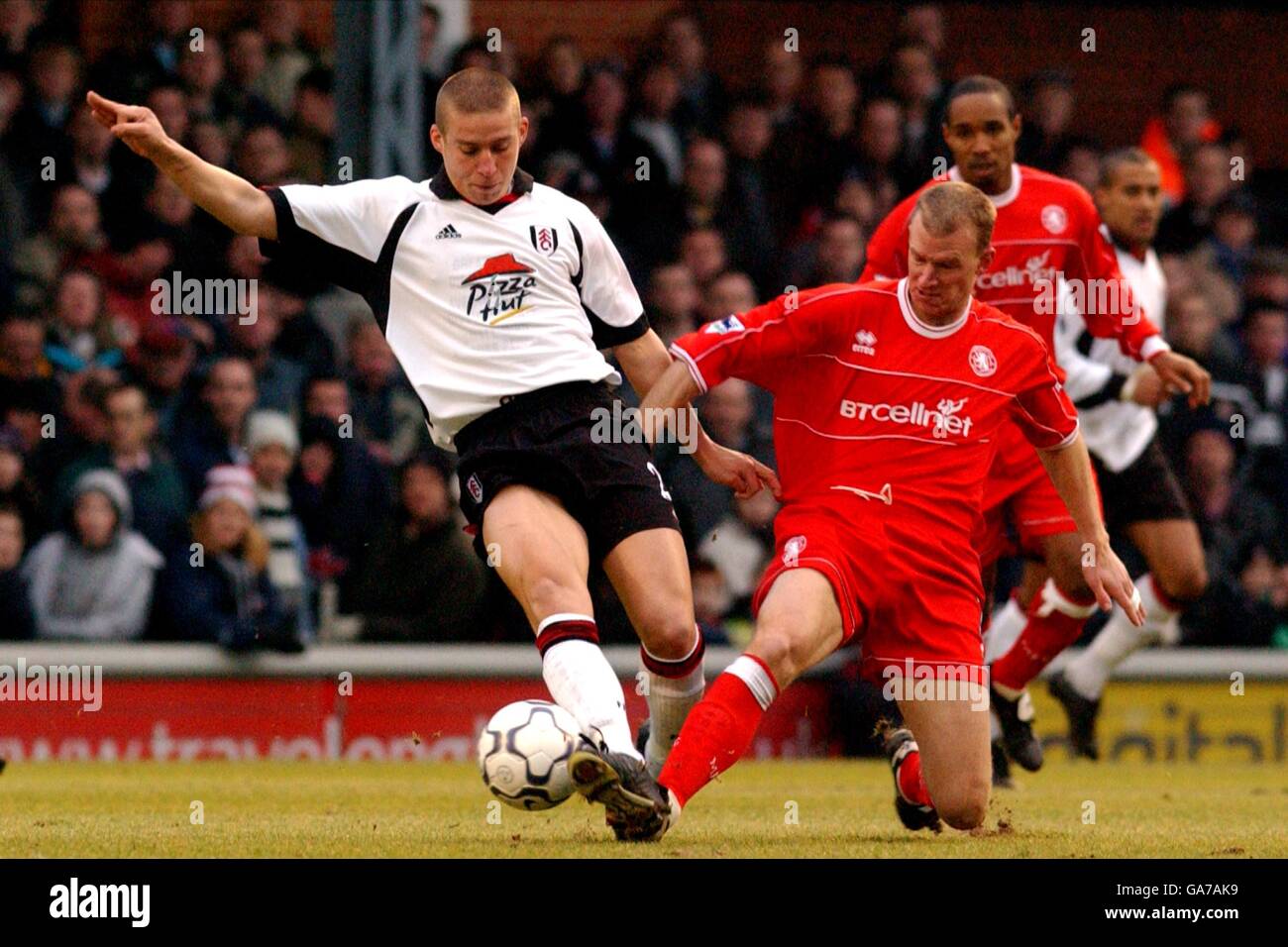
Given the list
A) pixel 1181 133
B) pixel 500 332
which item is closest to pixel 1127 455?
pixel 500 332

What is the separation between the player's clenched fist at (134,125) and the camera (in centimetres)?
676

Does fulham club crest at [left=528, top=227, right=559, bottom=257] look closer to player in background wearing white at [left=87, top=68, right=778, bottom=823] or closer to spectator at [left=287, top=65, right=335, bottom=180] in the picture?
player in background wearing white at [left=87, top=68, right=778, bottom=823]

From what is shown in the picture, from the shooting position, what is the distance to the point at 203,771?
10.6m

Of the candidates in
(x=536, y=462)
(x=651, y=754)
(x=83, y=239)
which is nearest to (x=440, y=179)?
(x=536, y=462)

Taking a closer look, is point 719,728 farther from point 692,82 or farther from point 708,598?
point 692,82

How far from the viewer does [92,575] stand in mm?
11844

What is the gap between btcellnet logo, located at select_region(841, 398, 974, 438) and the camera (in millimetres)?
7234

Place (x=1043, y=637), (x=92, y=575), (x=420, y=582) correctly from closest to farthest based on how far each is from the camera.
Answer: (x=1043, y=637)
(x=92, y=575)
(x=420, y=582)

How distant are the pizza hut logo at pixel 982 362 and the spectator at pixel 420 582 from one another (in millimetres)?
5132

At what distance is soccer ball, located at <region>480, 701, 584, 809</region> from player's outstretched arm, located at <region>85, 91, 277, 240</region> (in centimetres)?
186

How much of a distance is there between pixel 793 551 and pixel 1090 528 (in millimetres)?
1009

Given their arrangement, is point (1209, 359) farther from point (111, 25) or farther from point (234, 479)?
point (111, 25)

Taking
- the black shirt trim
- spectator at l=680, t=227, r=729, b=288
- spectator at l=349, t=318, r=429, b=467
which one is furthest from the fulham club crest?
spectator at l=680, t=227, r=729, b=288
